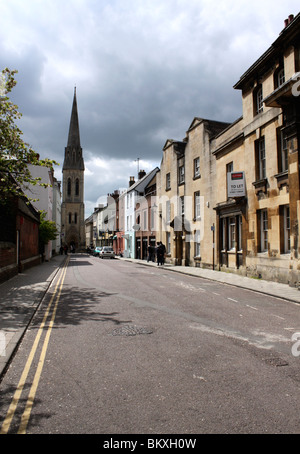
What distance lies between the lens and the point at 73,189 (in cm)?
8994

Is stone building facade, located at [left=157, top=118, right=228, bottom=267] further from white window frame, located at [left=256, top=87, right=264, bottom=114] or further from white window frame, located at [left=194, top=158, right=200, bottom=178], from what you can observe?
white window frame, located at [left=256, top=87, right=264, bottom=114]

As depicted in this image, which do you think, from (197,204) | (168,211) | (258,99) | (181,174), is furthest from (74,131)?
(258,99)

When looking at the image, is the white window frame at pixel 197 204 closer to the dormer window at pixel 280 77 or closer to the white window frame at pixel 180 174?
the white window frame at pixel 180 174

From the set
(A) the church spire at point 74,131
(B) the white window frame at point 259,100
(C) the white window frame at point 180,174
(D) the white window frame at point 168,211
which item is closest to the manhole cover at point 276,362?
(B) the white window frame at point 259,100

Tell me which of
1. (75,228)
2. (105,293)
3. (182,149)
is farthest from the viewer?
(75,228)

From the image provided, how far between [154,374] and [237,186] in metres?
14.7

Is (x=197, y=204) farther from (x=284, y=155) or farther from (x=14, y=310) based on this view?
(x=14, y=310)

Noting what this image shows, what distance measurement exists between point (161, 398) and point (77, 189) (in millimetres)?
89523

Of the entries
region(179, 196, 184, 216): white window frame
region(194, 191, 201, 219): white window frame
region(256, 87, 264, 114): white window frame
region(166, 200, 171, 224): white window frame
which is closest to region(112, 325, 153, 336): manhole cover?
region(256, 87, 264, 114): white window frame

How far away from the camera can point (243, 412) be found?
365 centimetres

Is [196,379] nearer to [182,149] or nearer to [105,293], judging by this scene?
[105,293]

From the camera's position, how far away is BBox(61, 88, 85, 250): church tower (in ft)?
289

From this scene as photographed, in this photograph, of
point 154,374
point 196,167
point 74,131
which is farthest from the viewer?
point 74,131
